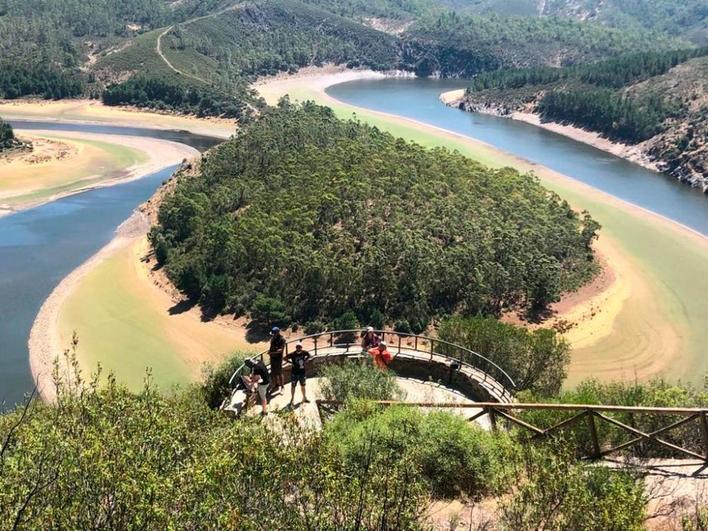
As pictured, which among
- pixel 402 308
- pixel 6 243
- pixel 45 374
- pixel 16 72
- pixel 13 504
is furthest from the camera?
pixel 16 72

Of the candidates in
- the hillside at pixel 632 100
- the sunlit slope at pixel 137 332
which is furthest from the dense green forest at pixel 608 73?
the sunlit slope at pixel 137 332

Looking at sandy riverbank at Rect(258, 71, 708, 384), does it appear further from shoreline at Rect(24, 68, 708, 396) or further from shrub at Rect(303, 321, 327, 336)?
shrub at Rect(303, 321, 327, 336)

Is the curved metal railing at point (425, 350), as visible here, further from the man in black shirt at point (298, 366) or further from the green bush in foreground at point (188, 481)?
the green bush in foreground at point (188, 481)

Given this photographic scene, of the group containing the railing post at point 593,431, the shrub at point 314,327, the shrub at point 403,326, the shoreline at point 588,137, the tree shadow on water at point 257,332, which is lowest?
the tree shadow on water at point 257,332

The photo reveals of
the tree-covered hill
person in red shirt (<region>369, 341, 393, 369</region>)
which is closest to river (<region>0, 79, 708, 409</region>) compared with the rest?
the tree-covered hill

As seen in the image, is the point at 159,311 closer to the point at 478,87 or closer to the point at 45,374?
the point at 45,374

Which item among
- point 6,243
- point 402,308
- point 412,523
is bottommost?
point 6,243

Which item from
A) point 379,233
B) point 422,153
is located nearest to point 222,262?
point 379,233
